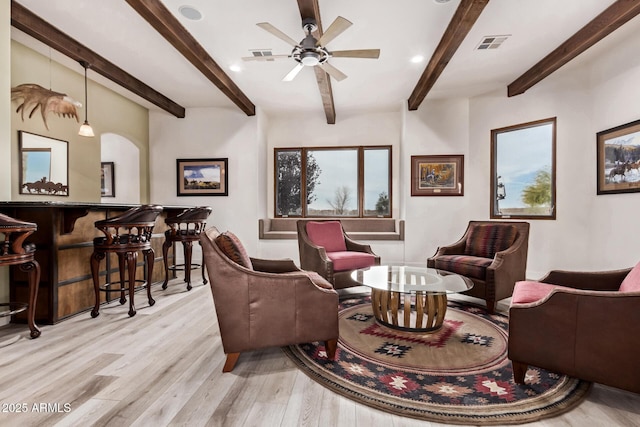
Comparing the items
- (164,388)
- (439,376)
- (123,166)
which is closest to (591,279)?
(439,376)

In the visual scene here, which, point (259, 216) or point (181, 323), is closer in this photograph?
point (181, 323)

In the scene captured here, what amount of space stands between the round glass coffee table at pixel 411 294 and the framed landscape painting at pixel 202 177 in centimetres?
392

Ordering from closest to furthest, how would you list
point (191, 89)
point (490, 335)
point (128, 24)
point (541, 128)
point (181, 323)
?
point (490, 335), point (181, 323), point (128, 24), point (541, 128), point (191, 89)

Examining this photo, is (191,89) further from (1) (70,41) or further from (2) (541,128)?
(2) (541,128)

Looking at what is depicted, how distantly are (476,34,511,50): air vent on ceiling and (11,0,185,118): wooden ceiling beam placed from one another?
4703 millimetres

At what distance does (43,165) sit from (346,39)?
13.5ft

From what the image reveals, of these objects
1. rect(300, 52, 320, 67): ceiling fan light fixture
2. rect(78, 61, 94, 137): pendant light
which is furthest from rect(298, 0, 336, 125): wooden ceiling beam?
rect(78, 61, 94, 137): pendant light

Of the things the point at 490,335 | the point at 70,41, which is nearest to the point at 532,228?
the point at 490,335

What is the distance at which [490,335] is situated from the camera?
2.55m

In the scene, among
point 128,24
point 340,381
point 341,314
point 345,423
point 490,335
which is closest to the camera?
point 345,423

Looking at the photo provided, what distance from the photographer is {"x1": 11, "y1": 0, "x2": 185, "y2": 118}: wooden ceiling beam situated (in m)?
3.04

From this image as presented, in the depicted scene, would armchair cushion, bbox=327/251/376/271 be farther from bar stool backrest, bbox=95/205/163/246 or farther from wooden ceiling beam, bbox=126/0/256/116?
wooden ceiling beam, bbox=126/0/256/116

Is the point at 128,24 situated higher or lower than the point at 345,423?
higher

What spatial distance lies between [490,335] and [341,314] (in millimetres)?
1294
